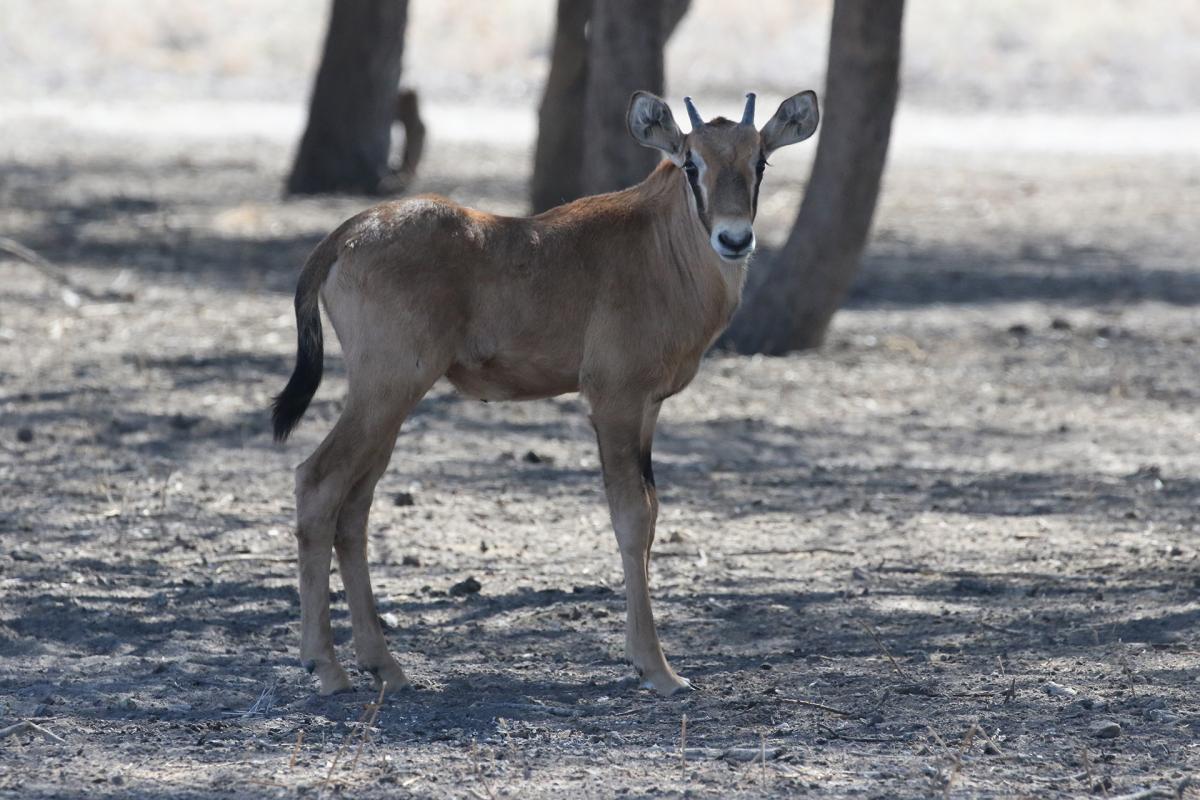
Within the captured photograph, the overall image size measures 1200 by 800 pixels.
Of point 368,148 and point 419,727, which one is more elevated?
point 368,148

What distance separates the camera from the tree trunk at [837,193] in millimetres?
11539

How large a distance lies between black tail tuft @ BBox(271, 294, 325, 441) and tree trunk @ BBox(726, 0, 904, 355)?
6.06 metres

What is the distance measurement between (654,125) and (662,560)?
7.46ft

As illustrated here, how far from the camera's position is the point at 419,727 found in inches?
232

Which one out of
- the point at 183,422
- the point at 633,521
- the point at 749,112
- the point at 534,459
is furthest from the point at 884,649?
the point at 183,422

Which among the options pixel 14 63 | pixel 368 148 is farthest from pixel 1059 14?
pixel 368 148

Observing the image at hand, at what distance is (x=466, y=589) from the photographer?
7438 mm

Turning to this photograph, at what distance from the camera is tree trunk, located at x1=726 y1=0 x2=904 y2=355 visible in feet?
37.9

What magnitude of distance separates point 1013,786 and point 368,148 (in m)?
13.6

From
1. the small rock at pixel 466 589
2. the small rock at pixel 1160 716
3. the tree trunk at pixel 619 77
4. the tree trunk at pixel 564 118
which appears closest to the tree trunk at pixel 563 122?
the tree trunk at pixel 564 118

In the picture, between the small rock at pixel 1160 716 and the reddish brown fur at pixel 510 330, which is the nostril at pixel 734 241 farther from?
the small rock at pixel 1160 716

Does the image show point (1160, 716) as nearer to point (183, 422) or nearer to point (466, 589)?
point (466, 589)

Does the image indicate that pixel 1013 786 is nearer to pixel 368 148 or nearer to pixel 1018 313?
pixel 1018 313

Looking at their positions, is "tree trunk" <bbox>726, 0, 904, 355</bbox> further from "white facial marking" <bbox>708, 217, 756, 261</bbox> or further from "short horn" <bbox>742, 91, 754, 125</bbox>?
"white facial marking" <bbox>708, 217, 756, 261</bbox>
